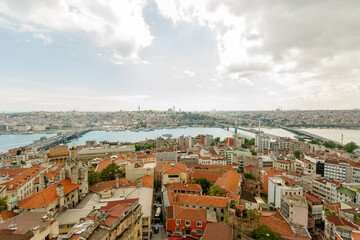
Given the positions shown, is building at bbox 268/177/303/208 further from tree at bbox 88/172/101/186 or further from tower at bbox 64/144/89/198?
tree at bbox 88/172/101/186

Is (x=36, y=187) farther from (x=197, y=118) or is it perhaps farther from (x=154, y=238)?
(x=197, y=118)

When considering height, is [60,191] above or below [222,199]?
above

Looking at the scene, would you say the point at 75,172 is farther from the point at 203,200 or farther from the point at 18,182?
the point at 203,200

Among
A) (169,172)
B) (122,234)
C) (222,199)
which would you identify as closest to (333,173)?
(222,199)

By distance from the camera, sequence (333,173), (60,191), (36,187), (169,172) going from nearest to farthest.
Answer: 1. (60,191)
2. (36,187)
3. (169,172)
4. (333,173)

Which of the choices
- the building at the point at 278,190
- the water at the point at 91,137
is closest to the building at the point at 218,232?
the building at the point at 278,190

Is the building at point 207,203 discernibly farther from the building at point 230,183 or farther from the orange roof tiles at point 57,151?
the orange roof tiles at point 57,151

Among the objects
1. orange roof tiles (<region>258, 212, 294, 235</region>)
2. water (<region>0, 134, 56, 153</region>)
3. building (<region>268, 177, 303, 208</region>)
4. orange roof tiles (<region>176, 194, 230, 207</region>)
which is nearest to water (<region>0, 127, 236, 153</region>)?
water (<region>0, 134, 56, 153</region>)

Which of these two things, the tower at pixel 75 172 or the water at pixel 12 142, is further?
the water at pixel 12 142

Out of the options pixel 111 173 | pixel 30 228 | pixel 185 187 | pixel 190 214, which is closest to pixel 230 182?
pixel 185 187
